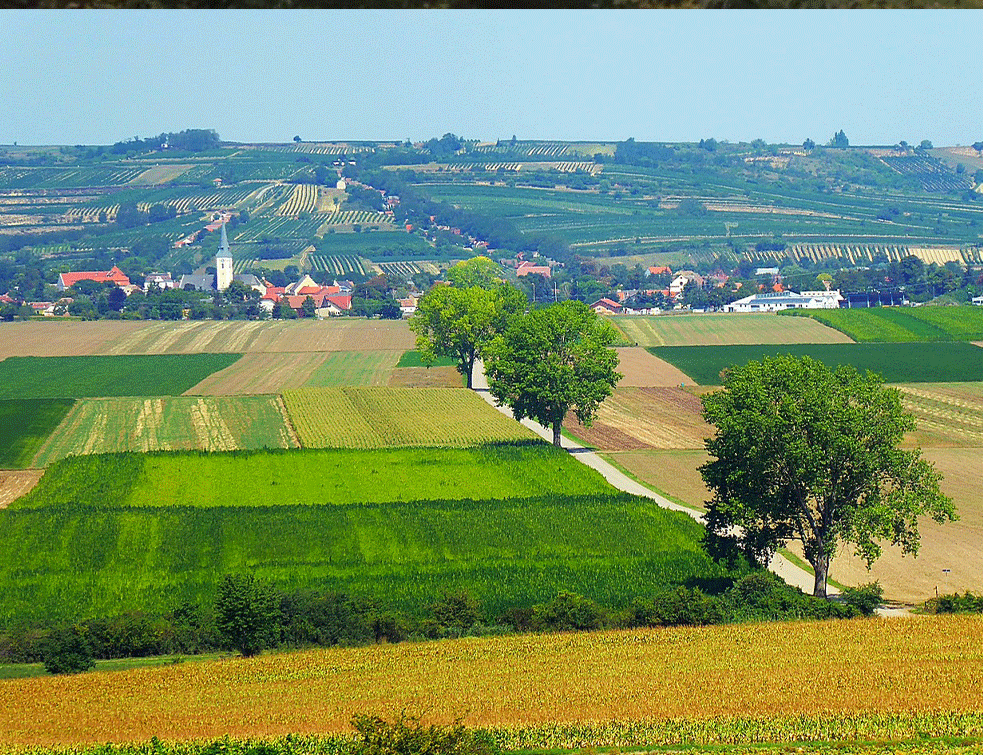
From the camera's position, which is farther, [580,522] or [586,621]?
[580,522]

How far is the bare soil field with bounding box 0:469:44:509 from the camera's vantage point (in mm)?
58031

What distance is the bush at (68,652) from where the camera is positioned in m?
33.8

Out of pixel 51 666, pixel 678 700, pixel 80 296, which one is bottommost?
pixel 80 296

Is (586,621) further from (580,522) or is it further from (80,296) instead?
(80,296)

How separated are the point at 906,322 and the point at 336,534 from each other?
9091 centimetres

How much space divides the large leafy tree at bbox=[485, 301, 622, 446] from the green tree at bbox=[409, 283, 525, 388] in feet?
55.5

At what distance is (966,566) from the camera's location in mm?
46031

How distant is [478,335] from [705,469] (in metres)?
53.9

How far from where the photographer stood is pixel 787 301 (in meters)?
174

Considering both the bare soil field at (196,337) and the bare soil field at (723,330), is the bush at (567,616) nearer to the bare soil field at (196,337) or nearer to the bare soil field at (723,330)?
the bare soil field at (723,330)

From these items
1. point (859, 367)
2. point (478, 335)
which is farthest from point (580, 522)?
point (859, 367)

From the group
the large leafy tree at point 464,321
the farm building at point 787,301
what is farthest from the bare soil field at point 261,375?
the farm building at point 787,301

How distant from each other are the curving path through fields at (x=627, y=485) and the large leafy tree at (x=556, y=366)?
5.32 ft

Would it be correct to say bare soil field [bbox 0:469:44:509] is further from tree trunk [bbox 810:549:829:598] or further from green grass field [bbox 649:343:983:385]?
green grass field [bbox 649:343:983:385]
